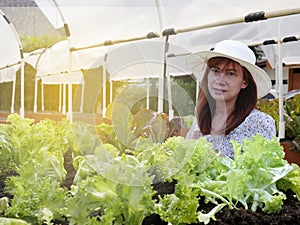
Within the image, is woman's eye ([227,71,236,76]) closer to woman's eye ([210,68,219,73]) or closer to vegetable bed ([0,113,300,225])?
woman's eye ([210,68,219,73])

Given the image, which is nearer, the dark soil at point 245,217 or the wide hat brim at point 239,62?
the dark soil at point 245,217

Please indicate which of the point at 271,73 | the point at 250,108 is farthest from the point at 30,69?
the point at 250,108

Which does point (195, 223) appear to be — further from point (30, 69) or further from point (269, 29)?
point (30, 69)

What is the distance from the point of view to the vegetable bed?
0.82 metres

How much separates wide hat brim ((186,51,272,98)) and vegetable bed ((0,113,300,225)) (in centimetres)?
40

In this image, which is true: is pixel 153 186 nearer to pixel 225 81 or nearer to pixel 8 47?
pixel 225 81

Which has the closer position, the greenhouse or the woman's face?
the greenhouse

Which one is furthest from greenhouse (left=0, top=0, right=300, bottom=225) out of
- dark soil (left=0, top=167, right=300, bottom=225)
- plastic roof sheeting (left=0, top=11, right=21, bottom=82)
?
plastic roof sheeting (left=0, top=11, right=21, bottom=82)

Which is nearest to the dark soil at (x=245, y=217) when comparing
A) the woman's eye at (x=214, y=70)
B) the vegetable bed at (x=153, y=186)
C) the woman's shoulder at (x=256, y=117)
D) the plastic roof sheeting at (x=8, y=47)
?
the vegetable bed at (x=153, y=186)

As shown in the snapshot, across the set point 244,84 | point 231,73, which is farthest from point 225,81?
point 244,84

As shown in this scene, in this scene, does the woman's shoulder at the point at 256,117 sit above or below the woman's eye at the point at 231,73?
below

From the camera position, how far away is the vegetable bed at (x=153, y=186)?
82 cm

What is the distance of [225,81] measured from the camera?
71.7 inches

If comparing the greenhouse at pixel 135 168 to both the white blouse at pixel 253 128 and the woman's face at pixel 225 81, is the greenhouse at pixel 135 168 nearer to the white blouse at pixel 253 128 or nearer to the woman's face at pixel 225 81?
the woman's face at pixel 225 81
